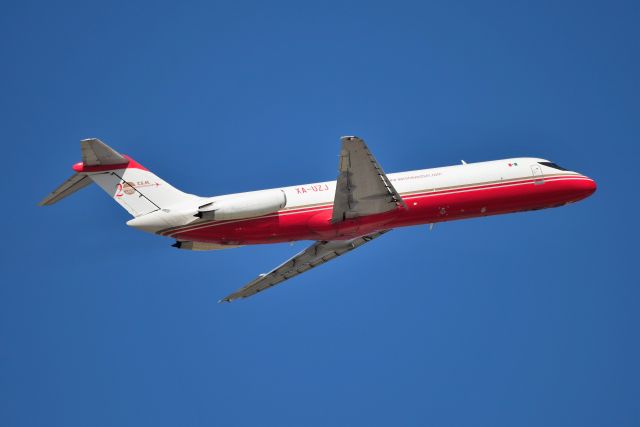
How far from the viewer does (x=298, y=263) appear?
45406 mm

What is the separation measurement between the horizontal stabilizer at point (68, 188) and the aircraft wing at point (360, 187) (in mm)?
10298

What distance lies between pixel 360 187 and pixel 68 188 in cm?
1181

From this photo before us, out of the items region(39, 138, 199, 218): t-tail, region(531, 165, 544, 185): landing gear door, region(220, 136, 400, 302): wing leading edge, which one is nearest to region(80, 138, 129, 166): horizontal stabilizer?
region(39, 138, 199, 218): t-tail

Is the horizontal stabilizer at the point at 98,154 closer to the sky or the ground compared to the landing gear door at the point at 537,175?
closer to the ground

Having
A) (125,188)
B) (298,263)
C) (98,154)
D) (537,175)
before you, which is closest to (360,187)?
(298,263)

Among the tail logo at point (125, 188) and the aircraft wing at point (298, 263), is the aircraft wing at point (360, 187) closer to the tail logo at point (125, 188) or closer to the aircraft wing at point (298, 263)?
the aircraft wing at point (298, 263)

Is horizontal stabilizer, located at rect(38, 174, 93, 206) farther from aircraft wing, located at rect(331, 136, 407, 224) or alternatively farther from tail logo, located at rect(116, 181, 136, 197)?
aircraft wing, located at rect(331, 136, 407, 224)

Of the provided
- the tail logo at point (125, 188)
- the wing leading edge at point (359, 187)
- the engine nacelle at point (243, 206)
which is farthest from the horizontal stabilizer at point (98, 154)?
the wing leading edge at point (359, 187)

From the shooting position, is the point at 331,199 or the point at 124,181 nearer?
the point at 124,181

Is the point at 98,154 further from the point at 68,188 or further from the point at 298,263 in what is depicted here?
the point at 298,263

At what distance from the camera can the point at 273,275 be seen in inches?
1784

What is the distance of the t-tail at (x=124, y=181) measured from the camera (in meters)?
37.4

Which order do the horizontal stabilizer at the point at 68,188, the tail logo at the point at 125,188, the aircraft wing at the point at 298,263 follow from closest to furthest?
the horizontal stabilizer at the point at 68,188
the tail logo at the point at 125,188
the aircraft wing at the point at 298,263

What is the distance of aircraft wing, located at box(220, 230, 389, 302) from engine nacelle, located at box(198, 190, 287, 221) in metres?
6.86
